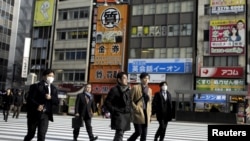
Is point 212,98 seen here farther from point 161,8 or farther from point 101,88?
point 101,88

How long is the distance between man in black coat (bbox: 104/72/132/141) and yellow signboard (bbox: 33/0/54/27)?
1826 inches

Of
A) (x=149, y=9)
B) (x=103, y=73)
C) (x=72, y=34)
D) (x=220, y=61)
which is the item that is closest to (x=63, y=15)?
(x=72, y=34)

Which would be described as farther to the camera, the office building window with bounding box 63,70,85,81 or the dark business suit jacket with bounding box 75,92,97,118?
the office building window with bounding box 63,70,85,81

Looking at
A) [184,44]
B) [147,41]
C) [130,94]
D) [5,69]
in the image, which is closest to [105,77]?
[147,41]

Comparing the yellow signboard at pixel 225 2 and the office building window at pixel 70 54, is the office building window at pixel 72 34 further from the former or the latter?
the yellow signboard at pixel 225 2

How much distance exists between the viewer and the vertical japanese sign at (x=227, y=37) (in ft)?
129

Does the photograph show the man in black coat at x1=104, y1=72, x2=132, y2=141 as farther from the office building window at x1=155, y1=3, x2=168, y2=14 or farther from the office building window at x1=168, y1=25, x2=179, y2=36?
the office building window at x1=155, y1=3, x2=168, y2=14

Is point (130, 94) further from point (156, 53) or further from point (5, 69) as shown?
point (5, 69)

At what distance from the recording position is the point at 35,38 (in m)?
52.9

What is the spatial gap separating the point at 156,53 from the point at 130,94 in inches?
1456

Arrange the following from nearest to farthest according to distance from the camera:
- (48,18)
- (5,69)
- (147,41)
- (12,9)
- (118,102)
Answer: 1. (118,102)
2. (147,41)
3. (48,18)
4. (5,69)
5. (12,9)

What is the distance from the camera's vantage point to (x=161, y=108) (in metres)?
9.07

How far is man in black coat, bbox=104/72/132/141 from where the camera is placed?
268 inches

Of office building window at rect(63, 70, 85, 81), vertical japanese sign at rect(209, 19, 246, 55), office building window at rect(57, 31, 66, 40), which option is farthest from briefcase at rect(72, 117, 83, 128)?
office building window at rect(57, 31, 66, 40)
